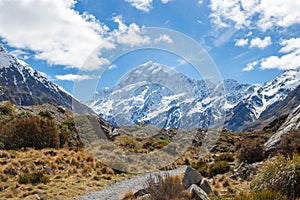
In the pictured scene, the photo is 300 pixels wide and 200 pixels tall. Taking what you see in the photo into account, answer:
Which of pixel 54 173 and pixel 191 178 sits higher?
pixel 54 173

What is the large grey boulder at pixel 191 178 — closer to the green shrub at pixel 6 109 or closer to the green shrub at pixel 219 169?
the green shrub at pixel 219 169

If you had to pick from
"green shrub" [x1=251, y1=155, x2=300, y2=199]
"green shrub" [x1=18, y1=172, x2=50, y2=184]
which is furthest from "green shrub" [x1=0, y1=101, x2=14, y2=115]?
"green shrub" [x1=251, y1=155, x2=300, y2=199]

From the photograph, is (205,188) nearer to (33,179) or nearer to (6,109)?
(33,179)

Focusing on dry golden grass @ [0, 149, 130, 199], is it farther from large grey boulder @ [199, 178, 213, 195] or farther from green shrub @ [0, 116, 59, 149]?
large grey boulder @ [199, 178, 213, 195]

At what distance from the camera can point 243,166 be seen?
1758cm

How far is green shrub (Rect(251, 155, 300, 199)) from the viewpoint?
9.66m

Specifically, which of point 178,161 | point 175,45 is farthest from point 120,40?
point 178,161

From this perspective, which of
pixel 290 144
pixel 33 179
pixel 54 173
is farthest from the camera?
pixel 54 173

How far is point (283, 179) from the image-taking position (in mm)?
10016

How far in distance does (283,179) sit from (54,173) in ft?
39.7

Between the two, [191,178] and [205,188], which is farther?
[205,188]

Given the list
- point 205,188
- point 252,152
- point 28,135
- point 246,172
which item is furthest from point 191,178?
point 28,135

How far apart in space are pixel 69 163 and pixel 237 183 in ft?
34.5

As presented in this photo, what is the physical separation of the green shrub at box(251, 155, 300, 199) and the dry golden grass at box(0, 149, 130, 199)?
761 centimetres
